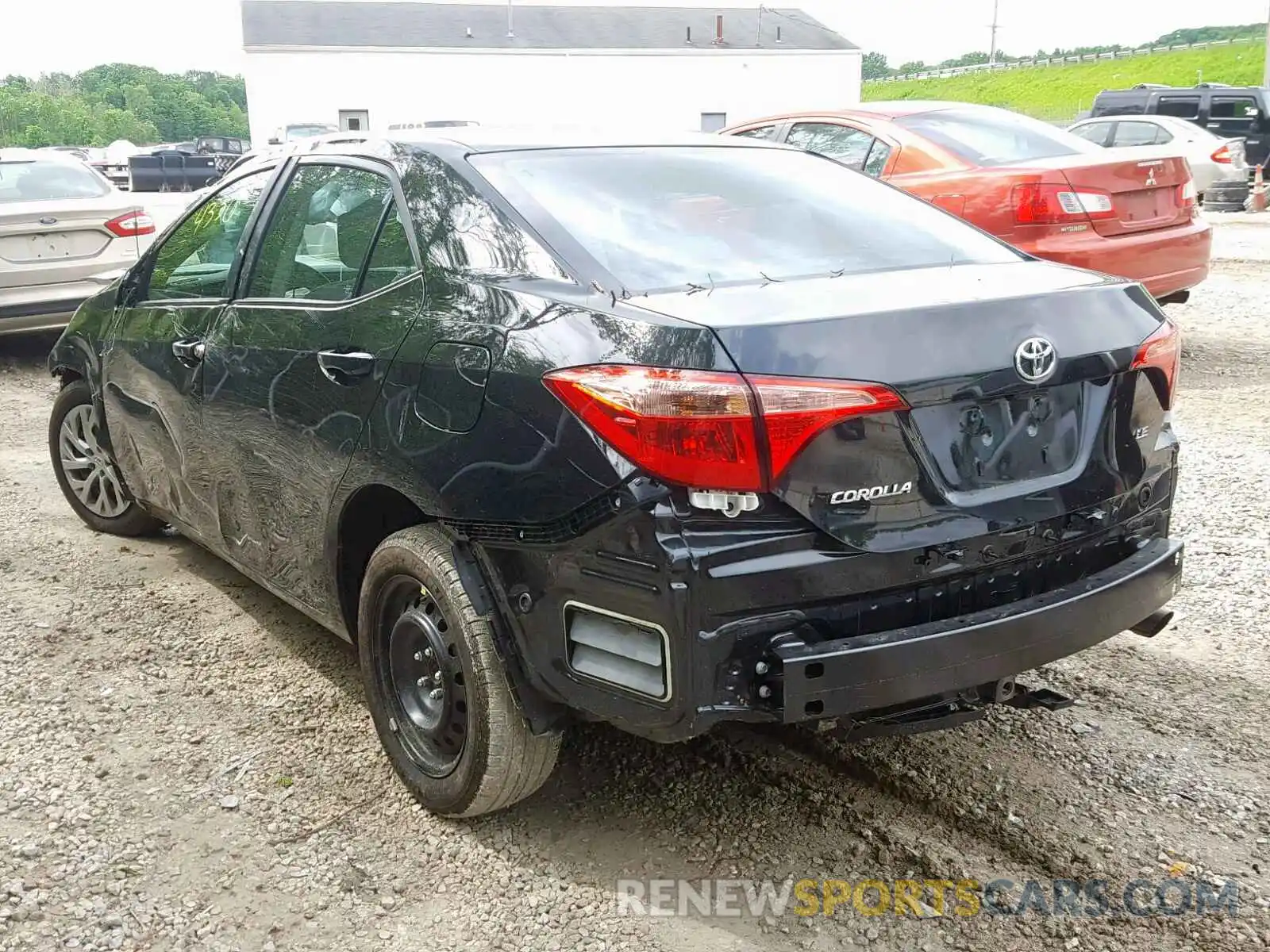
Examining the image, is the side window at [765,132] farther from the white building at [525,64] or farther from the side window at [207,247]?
the white building at [525,64]

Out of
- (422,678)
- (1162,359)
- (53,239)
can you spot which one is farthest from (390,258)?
(53,239)

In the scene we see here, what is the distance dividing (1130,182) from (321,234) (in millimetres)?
5311

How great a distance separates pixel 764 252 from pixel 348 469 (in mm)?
1200

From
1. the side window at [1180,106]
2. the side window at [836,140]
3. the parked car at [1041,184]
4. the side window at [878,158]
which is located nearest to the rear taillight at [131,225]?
the parked car at [1041,184]

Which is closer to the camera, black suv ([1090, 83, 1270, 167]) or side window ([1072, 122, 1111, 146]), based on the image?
side window ([1072, 122, 1111, 146])

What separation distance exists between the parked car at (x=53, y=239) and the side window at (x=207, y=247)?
16.5 ft

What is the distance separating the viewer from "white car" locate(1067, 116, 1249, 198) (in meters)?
18.4

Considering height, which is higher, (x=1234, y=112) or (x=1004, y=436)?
(x=1234, y=112)

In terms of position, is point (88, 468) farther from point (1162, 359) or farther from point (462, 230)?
point (1162, 359)

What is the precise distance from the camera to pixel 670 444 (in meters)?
2.36

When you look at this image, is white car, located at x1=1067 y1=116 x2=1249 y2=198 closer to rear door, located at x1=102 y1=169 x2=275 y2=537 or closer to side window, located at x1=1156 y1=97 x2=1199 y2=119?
side window, located at x1=1156 y1=97 x2=1199 y2=119

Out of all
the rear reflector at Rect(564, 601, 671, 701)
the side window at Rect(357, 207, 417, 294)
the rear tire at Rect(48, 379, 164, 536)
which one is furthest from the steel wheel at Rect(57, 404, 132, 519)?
the rear reflector at Rect(564, 601, 671, 701)

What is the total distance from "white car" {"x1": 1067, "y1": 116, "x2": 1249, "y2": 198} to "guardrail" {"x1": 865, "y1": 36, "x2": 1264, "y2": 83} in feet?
192

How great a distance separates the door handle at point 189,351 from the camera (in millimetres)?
3881
